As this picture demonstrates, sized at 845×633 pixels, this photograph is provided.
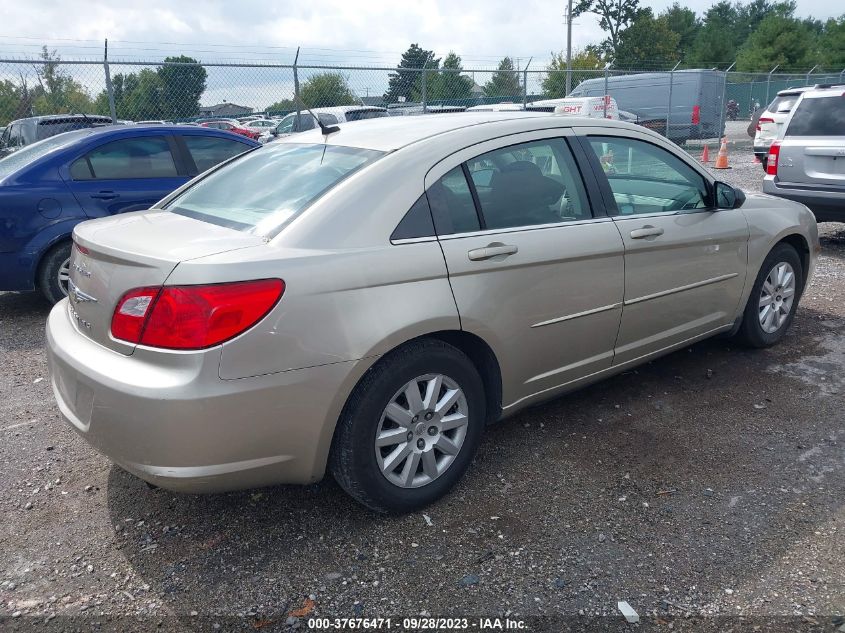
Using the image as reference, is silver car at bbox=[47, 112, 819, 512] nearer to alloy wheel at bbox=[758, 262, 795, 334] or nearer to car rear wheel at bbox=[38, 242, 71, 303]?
alloy wheel at bbox=[758, 262, 795, 334]

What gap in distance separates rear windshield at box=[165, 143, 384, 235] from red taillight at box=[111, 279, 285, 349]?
1.23 ft

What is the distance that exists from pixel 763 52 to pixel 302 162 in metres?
62.5

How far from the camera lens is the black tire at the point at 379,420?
9.14 ft

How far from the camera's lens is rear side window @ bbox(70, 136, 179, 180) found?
20.6 ft

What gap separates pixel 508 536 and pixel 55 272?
4784 millimetres

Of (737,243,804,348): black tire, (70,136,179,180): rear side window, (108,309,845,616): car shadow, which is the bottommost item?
(108,309,845,616): car shadow

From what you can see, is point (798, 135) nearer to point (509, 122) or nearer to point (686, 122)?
point (509, 122)

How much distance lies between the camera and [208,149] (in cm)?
712

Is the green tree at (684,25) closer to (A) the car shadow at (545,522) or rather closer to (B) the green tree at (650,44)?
(B) the green tree at (650,44)

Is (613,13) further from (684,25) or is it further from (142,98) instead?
(142,98)

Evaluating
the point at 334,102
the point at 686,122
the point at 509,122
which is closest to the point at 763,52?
the point at 686,122

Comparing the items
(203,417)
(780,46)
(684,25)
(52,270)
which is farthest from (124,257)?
(684,25)

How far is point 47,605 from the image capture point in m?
2.58

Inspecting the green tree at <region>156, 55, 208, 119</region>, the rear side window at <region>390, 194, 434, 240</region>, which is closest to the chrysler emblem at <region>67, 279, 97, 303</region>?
the rear side window at <region>390, 194, 434, 240</region>
